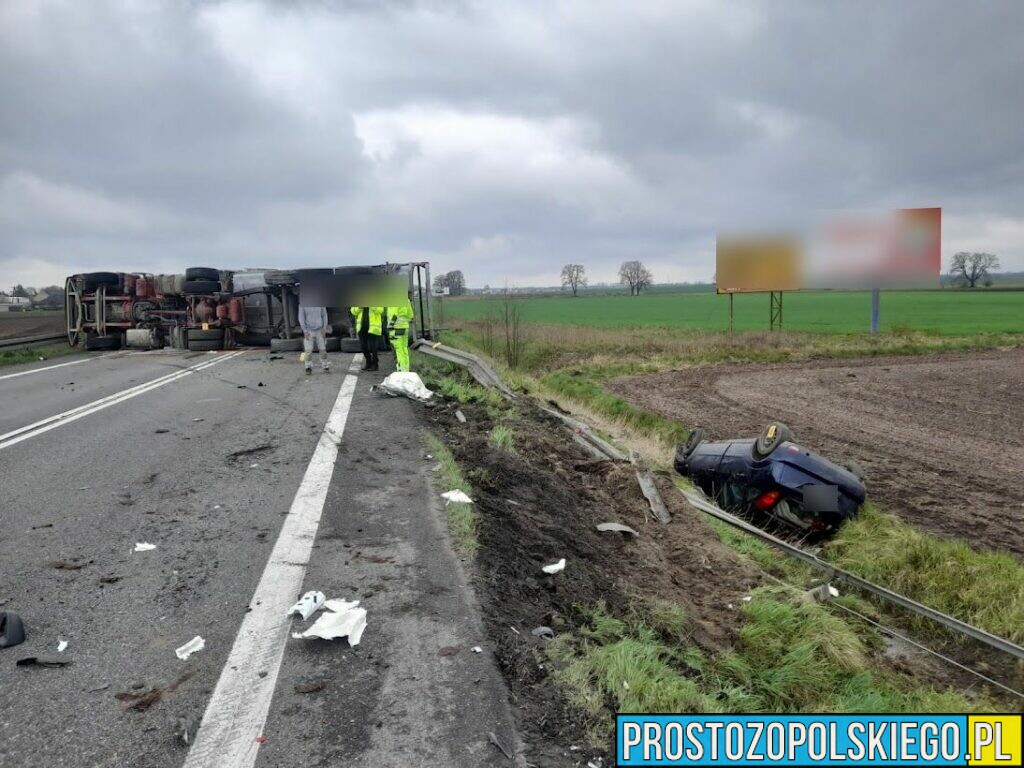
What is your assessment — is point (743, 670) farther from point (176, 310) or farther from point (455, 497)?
point (176, 310)

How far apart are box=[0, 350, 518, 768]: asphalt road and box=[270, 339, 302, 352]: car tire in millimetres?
9139

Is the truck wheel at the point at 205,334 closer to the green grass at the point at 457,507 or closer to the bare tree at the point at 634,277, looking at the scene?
the green grass at the point at 457,507

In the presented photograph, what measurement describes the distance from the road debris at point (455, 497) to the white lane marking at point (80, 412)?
4.27 metres

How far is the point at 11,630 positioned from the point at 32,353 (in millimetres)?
16854

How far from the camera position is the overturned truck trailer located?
17.6 m

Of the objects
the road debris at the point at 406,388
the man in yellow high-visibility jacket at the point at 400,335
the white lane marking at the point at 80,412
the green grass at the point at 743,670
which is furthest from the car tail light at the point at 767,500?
the white lane marking at the point at 80,412

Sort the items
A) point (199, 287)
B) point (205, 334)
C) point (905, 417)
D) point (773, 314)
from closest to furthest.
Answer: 1. point (905, 417)
2. point (199, 287)
3. point (205, 334)
4. point (773, 314)

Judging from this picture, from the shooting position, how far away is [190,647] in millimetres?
2922

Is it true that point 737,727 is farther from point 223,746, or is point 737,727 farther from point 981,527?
point 981,527

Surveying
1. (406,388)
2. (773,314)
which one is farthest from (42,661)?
(773,314)

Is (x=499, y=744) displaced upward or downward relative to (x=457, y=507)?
downward

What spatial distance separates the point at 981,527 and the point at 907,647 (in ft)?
10.2

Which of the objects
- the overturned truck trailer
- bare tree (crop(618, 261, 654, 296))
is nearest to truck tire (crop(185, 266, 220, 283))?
the overturned truck trailer

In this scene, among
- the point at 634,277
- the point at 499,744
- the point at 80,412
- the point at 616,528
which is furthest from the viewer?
the point at 634,277
